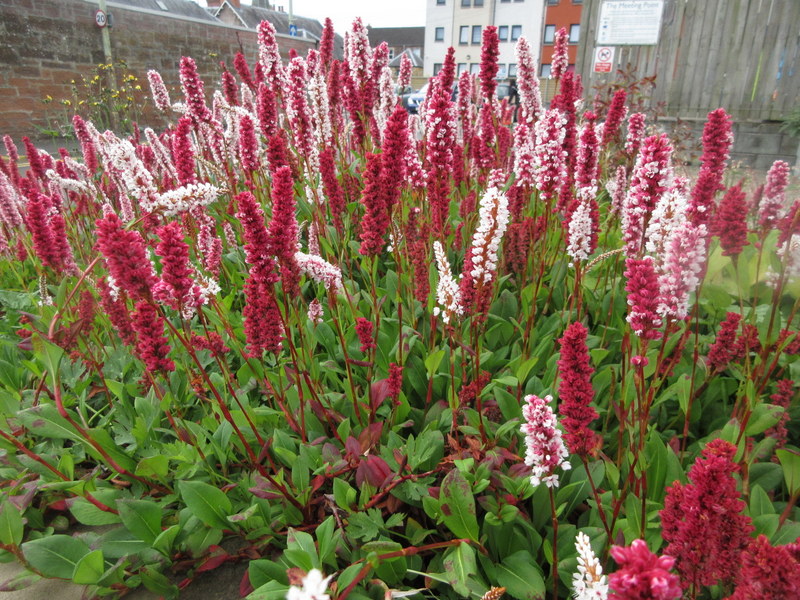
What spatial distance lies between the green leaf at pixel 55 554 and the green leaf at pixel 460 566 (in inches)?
47.1

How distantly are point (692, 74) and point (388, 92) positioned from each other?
26.0ft

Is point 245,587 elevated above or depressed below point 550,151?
below

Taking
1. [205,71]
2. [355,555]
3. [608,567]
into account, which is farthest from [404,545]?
[205,71]

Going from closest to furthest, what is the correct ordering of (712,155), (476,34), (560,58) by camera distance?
(712,155) < (560,58) < (476,34)

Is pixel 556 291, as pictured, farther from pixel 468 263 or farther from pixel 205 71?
pixel 205 71

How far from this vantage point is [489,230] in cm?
151

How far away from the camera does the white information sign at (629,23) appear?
8188 millimetres

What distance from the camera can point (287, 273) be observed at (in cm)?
168

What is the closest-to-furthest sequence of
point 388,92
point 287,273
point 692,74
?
point 287,273 < point 388,92 < point 692,74

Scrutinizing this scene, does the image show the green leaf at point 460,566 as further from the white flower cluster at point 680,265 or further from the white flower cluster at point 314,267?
the white flower cluster at point 314,267

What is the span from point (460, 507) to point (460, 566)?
16cm

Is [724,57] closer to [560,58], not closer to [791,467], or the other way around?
[560,58]

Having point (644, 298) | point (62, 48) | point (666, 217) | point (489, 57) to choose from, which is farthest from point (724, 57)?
point (62, 48)

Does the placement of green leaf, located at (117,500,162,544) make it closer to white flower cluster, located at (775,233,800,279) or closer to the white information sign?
white flower cluster, located at (775,233,800,279)
